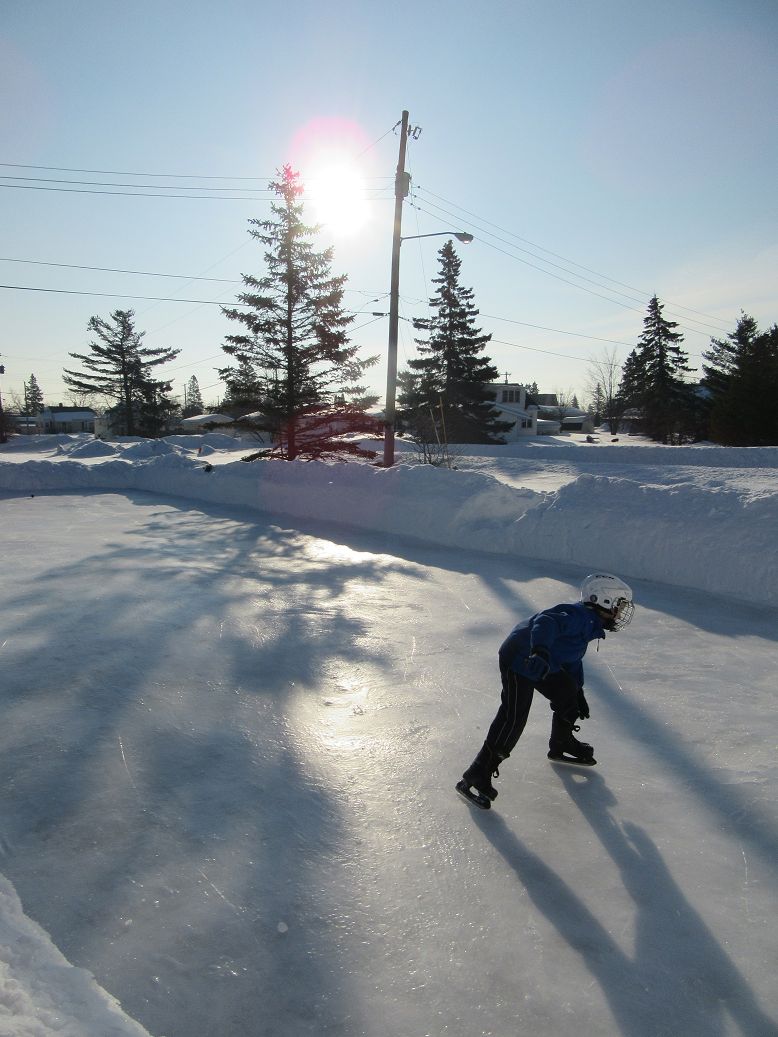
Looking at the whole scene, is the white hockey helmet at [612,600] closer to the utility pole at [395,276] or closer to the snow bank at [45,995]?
the snow bank at [45,995]

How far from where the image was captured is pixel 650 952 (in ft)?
7.32

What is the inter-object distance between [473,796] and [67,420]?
91.0 meters

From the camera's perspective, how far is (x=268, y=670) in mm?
4738

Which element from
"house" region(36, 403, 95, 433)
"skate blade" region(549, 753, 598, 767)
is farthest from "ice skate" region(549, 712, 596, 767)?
"house" region(36, 403, 95, 433)

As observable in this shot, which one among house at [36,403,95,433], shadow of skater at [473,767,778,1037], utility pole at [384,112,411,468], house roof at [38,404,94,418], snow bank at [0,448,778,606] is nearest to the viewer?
shadow of skater at [473,767,778,1037]

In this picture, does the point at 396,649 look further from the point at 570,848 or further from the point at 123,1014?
the point at 123,1014

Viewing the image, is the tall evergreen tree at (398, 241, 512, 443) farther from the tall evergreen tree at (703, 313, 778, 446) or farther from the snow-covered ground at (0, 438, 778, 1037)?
the snow-covered ground at (0, 438, 778, 1037)

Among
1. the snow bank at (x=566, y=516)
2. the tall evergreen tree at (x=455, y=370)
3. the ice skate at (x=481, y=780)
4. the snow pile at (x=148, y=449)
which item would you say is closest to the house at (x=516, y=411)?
the tall evergreen tree at (x=455, y=370)

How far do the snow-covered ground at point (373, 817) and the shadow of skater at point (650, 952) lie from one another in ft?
0.04

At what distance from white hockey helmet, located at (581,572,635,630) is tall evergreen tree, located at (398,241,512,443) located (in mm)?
35364

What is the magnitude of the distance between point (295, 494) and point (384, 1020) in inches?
479

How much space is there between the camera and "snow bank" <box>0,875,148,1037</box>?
1654 mm

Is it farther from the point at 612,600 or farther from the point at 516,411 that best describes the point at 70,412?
the point at 612,600

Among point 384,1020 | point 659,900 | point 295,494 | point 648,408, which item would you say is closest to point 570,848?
point 659,900
